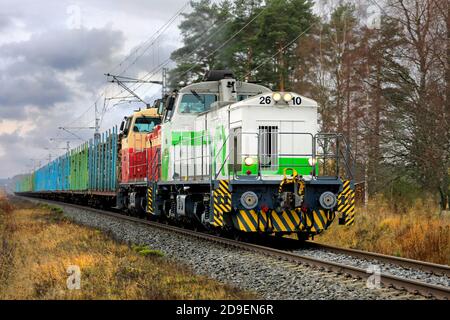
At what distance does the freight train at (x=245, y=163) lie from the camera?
11656 mm

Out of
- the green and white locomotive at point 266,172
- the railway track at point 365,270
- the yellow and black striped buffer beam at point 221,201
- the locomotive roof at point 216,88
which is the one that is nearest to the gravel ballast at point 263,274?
the railway track at point 365,270

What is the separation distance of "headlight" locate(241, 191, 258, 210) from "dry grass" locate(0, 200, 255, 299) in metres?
1.79

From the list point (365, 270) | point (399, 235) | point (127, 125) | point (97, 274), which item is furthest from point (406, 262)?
point (127, 125)

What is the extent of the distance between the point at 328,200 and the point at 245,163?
1.71 meters

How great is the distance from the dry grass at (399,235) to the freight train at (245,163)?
95 centimetres

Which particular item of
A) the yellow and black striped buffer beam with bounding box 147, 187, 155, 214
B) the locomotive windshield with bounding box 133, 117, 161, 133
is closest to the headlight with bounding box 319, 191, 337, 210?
the yellow and black striped buffer beam with bounding box 147, 187, 155, 214

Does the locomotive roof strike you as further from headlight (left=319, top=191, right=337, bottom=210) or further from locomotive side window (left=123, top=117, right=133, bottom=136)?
locomotive side window (left=123, top=117, right=133, bottom=136)

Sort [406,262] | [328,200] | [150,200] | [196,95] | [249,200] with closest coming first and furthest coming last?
[406,262]
[249,200]
[328,200]
[196,95]
[150,200]

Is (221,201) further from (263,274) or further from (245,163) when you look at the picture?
(263,274)

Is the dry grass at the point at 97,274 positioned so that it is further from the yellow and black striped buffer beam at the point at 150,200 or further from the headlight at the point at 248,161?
the yellow and black striped buffer beam at the point at 150,200

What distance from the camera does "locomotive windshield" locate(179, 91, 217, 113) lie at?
15.3m

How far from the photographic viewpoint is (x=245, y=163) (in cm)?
1188

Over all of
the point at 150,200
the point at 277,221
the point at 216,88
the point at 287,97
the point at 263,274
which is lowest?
the point at 263,274

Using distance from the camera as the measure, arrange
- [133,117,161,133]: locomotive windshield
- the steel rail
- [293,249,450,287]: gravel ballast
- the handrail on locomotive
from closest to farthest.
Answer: [293,249,450,287]: gravel ballast
the steel rail
the handrail on locomotive
[133,117,161,133]: locomotive windshield
